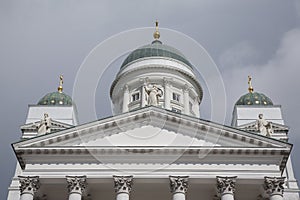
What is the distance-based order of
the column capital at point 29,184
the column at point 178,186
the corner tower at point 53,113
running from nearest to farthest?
the column at point 178,186
the column capital at point 29,184
the corner tower at point 53,113

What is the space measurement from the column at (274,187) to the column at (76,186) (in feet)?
32.2

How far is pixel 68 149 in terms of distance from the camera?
2702 cm

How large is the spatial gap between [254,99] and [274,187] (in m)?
17.3

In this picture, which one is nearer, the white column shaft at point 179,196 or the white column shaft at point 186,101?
the white column shaft at point 179,196

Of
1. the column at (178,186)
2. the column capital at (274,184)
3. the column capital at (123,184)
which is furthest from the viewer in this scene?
the column capital at (123,184)

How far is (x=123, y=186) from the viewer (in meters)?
26.1

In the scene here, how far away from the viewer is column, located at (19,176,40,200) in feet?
85.3

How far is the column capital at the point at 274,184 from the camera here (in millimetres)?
25906

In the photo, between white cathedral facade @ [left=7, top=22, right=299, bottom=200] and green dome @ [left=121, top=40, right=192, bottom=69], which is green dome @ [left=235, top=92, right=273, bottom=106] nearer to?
green dome @ [left=121, top=40, right=192, bottom=69]

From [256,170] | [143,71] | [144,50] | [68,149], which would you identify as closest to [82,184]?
[68,149]

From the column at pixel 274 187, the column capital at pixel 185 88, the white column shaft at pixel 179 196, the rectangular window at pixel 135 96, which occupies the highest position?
the column capital at pixel 185 88

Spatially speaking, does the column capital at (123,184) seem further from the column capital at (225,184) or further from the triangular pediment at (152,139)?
the column capital at (225,184)

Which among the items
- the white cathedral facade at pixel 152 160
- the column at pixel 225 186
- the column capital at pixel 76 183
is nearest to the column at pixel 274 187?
the white cathedral facade at pixel 152 160

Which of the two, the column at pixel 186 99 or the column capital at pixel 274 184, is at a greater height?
the column at pixel 186 99
